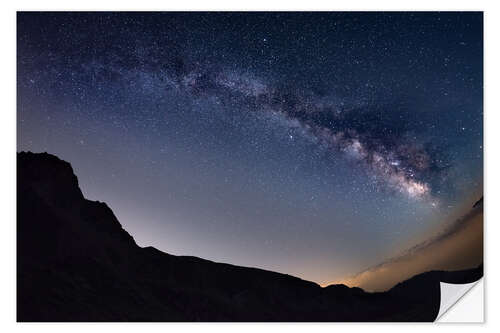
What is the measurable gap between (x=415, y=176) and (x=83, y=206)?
2.85 m

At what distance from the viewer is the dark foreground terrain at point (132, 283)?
479cm

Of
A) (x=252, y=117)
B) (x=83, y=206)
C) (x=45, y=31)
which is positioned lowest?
(x=83, y=206)

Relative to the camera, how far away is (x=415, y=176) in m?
4.94

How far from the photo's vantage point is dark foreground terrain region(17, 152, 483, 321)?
479 centimetres

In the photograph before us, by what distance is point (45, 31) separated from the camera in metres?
4.98

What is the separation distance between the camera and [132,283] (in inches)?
189

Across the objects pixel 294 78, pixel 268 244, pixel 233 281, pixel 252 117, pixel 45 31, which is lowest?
pixel 233 281

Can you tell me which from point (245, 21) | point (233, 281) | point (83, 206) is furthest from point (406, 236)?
point (83, 206)

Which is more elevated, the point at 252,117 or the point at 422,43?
the point at 422,43

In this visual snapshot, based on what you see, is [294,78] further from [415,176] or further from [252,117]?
[415,176]

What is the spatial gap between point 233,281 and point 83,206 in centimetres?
142

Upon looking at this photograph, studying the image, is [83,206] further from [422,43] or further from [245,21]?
[422,43]

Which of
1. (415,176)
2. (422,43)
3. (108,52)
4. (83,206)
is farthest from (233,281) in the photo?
(422,43)
